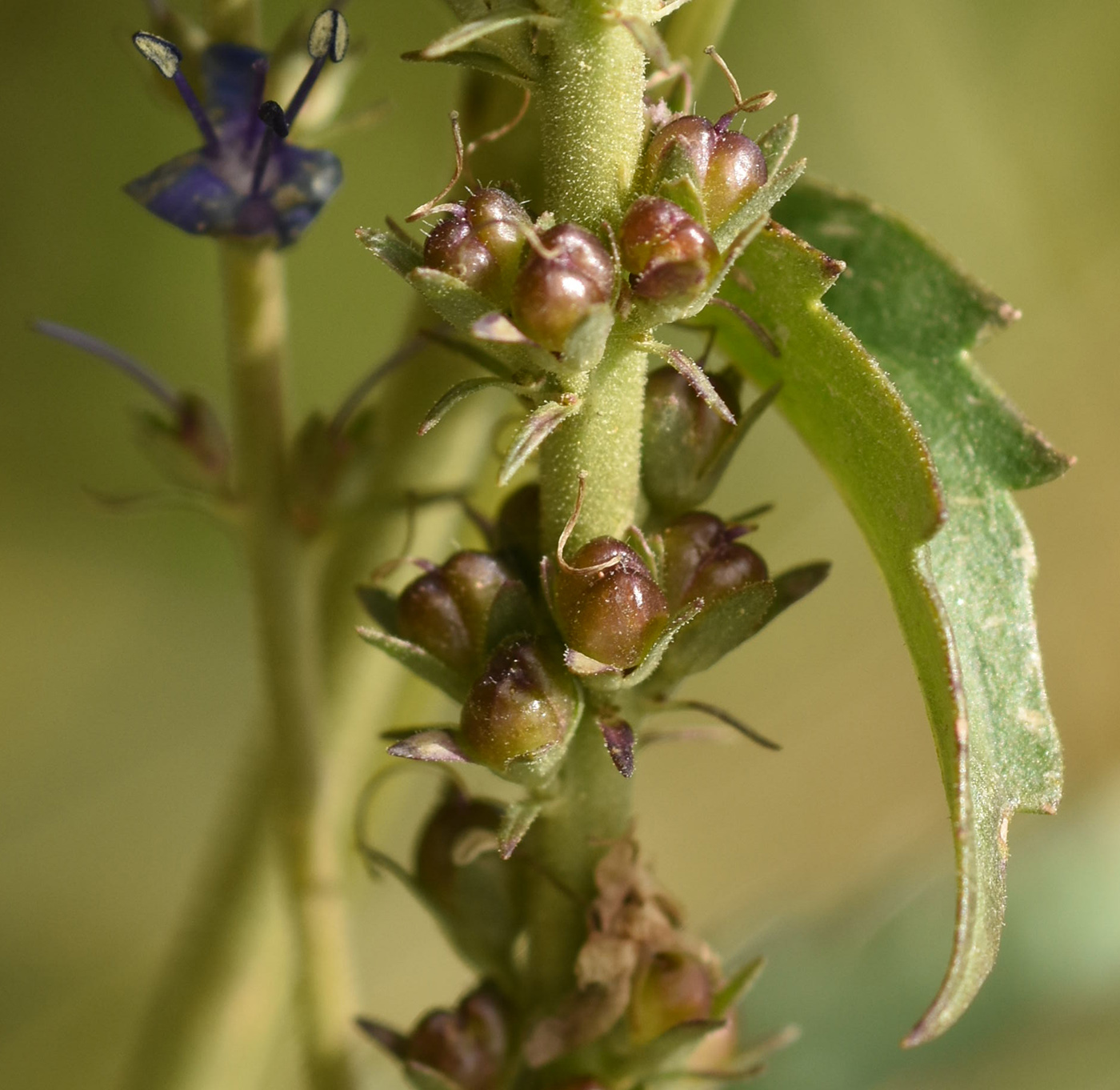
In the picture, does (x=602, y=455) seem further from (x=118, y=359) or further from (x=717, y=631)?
(x=118, y=359)

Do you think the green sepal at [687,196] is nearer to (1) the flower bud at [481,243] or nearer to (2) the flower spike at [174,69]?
(1) the flower bud at [481,243]

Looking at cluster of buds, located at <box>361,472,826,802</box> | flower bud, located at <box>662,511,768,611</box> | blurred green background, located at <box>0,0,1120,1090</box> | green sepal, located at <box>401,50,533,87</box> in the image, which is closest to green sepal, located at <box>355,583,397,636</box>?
cluster of buds, located at <box>361,472,826,802</box>

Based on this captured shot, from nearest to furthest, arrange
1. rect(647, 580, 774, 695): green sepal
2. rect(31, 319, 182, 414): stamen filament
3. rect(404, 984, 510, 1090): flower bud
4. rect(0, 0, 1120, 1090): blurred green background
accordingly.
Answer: rect(647, 580, 774, 695): green sepal → rect(404, 984, 510, 1090): flower bud → rect(31, 319, 182, 414): stamen filament → rect(0, 0, 1120, 1090): blurred green background

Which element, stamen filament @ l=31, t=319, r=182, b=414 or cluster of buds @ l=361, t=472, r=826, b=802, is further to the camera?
stamen filament @ l=31, t=319, r=182, b=414

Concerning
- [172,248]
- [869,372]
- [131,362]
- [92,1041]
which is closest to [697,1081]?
[869,372]

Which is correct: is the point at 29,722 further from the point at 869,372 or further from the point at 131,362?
the point at 869,372

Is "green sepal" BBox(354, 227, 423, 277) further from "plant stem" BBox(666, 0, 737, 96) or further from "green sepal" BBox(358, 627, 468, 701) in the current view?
"plant stem" BBox(666, 0, 737, 96)

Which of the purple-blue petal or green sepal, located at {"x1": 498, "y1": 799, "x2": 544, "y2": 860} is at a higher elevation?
the purple-blue petal

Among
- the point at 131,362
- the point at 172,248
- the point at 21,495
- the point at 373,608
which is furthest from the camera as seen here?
the point at 21,495
